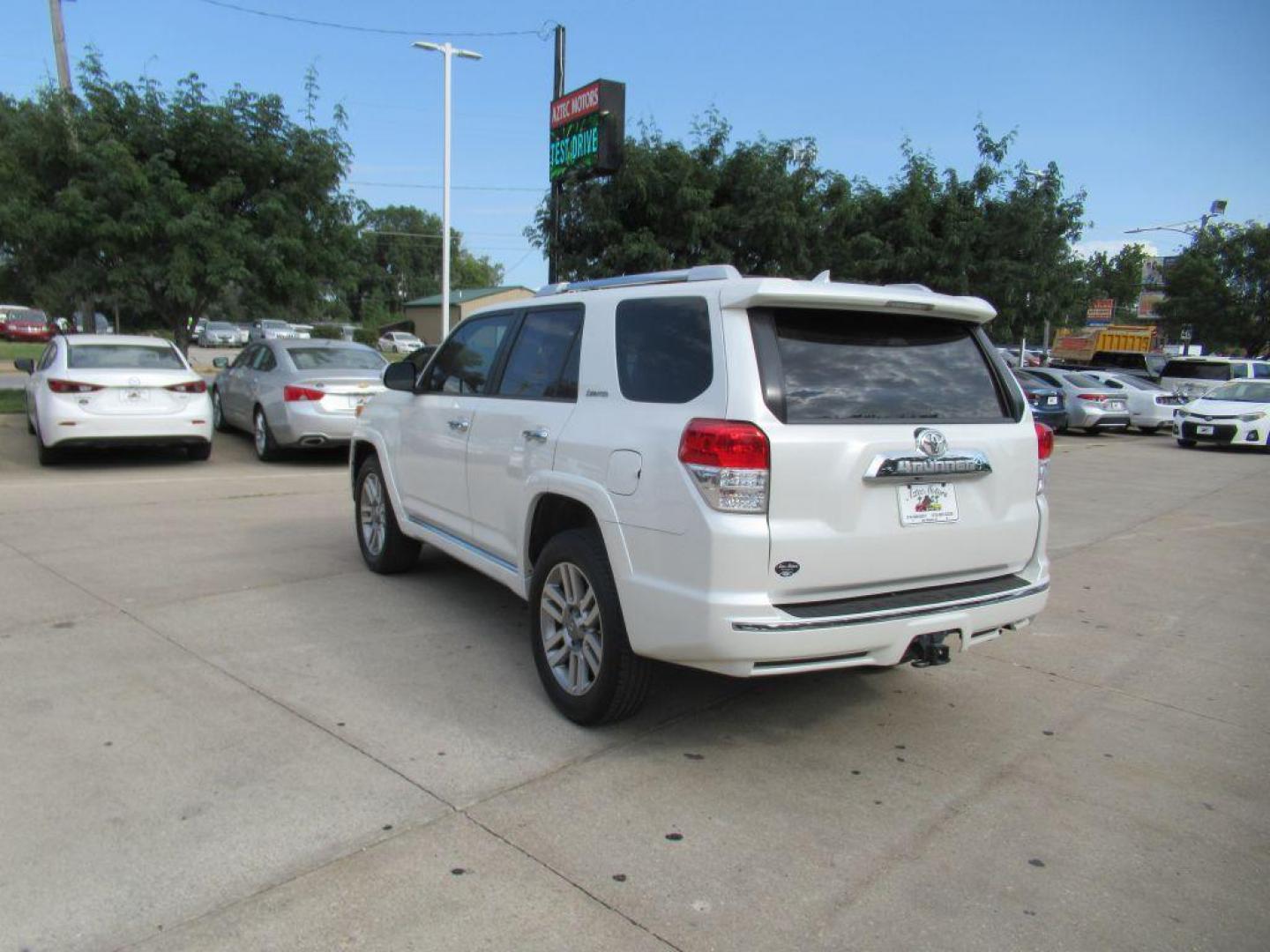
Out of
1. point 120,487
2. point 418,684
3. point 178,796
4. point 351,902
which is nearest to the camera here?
point 351,902

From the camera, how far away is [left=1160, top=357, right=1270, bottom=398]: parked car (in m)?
23.5

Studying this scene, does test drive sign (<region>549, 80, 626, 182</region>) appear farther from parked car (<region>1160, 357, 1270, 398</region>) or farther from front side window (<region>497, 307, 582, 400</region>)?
parked car (<region>1160, 357, 1270, 398</region>)

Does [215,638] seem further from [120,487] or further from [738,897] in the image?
[120,487]

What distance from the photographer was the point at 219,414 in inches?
560

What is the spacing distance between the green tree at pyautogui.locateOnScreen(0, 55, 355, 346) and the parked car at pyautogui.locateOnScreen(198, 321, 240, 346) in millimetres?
40700

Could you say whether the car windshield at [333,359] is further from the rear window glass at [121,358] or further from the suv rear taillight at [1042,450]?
the suv rear taillight at [1042,450]

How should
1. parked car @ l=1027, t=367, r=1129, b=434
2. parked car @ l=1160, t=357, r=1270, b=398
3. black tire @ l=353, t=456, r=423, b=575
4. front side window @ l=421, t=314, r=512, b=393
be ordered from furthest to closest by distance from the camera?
parked car @ l=1160, t=357, r=1270, b=398, parked car @ l=1027, t=367, r=1129, b=434, black tire @ l=353, t=456, r=423, b=575, front side window @ l=421, t=314, r=512, b=393

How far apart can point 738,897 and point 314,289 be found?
46.8 feet

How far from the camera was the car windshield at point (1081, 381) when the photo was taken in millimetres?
21469

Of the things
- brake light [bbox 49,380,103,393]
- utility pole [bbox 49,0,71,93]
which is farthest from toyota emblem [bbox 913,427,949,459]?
utility pole [bbox 49,0,71,93]

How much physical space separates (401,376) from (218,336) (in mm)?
54011

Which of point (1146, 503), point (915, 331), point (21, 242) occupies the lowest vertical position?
point (1146, 503)

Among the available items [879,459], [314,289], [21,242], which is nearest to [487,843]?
[879,459]

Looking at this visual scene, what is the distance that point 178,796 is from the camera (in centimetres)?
337
